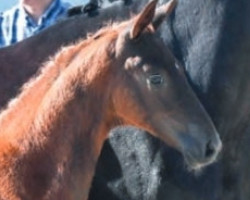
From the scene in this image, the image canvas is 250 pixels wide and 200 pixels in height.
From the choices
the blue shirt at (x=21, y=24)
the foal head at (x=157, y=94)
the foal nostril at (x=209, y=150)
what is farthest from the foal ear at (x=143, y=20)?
the blue shirt at (x=21, y=24)

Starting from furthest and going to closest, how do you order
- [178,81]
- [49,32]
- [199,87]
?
[49,32] < [199,87] < [178,81]

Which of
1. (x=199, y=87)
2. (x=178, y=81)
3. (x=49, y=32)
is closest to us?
(x=178, y=81)

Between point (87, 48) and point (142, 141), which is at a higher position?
point (87, 48)

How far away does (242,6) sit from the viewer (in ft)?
14.4

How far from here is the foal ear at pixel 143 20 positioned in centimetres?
393

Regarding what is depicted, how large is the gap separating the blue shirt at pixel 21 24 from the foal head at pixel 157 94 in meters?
1.21

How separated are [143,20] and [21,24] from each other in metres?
1.29

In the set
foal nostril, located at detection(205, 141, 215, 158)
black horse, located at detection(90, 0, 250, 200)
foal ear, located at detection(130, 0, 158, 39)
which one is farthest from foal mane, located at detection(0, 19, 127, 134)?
foal nostril, located at detection(205, 141, 215, 158)

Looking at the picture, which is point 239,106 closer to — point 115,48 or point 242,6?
point 242,6

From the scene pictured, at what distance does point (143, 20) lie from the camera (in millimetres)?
3943

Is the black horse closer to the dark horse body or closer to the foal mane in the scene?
the dark horse body

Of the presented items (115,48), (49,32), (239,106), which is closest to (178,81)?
(115,48)

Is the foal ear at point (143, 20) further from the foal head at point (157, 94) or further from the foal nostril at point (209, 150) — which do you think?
the foal nostril at point (209, 150)

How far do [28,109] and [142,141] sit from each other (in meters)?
0.48
